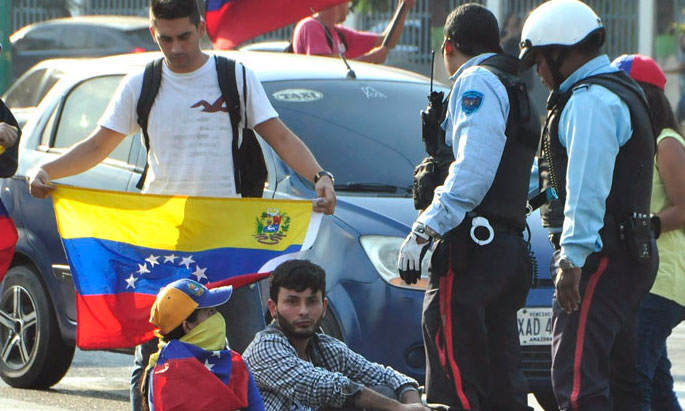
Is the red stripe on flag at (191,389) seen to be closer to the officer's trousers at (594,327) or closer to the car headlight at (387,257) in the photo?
the officer's trousers at (594,327)

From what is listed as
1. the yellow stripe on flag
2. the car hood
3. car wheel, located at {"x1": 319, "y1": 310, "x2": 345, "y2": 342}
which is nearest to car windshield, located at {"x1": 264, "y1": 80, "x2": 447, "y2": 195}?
the car hood

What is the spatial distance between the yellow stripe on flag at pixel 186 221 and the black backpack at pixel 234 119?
0.33ft

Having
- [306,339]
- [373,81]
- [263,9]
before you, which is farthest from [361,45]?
[306,339]

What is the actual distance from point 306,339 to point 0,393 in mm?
2861

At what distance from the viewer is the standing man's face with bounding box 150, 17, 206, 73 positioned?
5629mm

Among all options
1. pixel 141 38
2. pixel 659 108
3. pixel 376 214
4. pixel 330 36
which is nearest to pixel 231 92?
pixel 376 214

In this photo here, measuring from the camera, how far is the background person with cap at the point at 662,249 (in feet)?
20.6

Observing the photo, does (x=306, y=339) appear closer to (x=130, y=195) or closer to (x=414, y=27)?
(x=130, y=195)

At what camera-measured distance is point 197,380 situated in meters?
4.84

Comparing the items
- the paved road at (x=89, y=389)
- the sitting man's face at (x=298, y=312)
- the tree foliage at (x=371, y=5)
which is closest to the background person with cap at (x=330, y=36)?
the paved road at (x=89, y=389)

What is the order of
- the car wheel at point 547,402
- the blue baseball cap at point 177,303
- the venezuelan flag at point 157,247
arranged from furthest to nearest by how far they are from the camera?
the car wheel at point 547,402 → the venezuelan flag at point 157,247 → the blue baseball cap at point 177,303

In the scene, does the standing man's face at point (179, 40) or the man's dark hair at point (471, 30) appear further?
the man's dark hair at point (471, 30)

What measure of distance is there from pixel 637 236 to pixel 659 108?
1229 mm

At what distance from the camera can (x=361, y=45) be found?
460 inches
